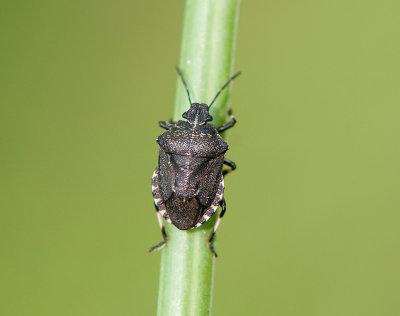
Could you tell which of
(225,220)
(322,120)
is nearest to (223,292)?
(225,220)

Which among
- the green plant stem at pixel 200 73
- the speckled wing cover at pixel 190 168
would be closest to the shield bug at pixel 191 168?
the speckled wing cover at pixel 190 168

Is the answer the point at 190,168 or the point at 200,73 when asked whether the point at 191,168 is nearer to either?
the point at 190,168

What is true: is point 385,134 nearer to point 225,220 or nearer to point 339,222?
point 339,222

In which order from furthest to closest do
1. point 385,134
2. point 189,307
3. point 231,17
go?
1. point 385,134
2. point 231,17
3. point 189,307

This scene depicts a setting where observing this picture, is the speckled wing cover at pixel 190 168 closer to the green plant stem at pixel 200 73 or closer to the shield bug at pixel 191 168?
the shield bug at pixel 191 168

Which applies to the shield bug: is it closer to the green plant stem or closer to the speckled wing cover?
the speckled wing cover

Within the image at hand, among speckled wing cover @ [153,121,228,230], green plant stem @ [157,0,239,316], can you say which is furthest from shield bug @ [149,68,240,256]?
green plant stem @ [157,0,239,316]
